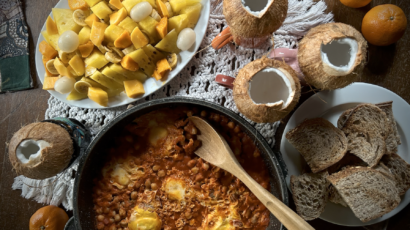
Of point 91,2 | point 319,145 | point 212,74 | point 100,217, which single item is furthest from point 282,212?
point 91,2

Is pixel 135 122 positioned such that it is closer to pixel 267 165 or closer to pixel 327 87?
pixel 267 165

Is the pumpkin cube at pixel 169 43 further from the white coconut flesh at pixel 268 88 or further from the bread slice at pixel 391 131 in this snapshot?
the bread slice at pixel 391 131

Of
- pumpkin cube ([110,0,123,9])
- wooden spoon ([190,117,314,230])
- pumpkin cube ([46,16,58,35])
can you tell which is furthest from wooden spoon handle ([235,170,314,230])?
pumpkin cube ([46,16,58,35])

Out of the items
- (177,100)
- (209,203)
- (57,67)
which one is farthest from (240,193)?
(57,67)

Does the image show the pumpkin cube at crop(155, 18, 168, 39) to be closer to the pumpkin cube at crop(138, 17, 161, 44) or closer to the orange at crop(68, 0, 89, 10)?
the pumpkin cube at crop(138, 17, 161, 44)

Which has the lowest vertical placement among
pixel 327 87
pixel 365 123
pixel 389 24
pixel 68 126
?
pixel 365 123

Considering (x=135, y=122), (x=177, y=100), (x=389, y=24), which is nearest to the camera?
(x=177, y=100)

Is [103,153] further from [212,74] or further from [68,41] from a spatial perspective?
[212,74]
